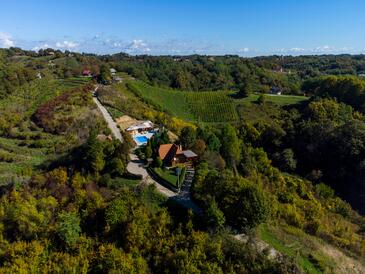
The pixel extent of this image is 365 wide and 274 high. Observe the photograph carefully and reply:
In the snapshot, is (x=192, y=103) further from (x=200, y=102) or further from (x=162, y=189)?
(x=162, y=189)

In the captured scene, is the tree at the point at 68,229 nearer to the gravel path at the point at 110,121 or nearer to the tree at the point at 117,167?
the tree at the point at 117,167

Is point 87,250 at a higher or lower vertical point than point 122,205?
lower

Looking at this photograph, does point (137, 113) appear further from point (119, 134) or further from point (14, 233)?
point (14, 233)

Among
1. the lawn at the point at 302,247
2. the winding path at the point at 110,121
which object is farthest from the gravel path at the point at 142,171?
the lawn at the point at 302,247

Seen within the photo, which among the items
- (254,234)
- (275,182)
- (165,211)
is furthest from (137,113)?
(254,234)

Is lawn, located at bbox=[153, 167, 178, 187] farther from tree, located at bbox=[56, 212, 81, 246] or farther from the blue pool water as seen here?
the blue pool water

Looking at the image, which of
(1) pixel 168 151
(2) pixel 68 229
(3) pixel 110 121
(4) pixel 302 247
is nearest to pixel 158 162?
(1) pixel 168 151

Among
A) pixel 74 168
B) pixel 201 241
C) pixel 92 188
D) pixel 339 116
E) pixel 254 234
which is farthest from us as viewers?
pixel 339 116

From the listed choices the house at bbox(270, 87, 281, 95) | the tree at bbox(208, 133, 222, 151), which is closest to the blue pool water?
the tree at bbox(208, 133, 222, 151)
